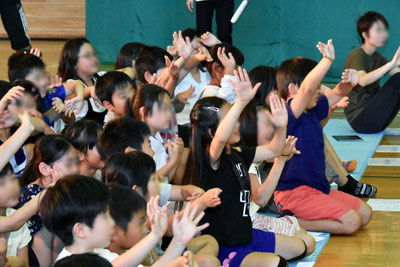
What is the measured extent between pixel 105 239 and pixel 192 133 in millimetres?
976

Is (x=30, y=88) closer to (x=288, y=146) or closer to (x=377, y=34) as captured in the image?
(x=288, y=146)

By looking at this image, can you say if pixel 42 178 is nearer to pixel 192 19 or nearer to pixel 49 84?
pixel 49 84

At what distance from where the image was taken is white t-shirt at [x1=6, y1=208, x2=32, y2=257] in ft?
8.54

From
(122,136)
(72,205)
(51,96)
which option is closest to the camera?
(72,205)

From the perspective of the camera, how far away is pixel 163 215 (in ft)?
7.20

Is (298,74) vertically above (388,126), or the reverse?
(298,74)

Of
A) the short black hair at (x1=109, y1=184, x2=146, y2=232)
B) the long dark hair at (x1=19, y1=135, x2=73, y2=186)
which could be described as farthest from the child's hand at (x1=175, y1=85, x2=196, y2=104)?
the short black hair at (x1=109, y1=184, x2=146, y2=232)

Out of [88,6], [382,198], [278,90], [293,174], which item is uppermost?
[278,90]

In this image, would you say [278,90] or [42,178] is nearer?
[42,178]

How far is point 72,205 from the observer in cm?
220

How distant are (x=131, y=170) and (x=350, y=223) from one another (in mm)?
1402

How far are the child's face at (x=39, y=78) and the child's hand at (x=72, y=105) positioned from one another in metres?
0.15

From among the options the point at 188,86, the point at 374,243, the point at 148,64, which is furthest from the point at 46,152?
the point at 188,86

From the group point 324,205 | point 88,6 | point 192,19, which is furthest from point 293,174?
point 88,6
